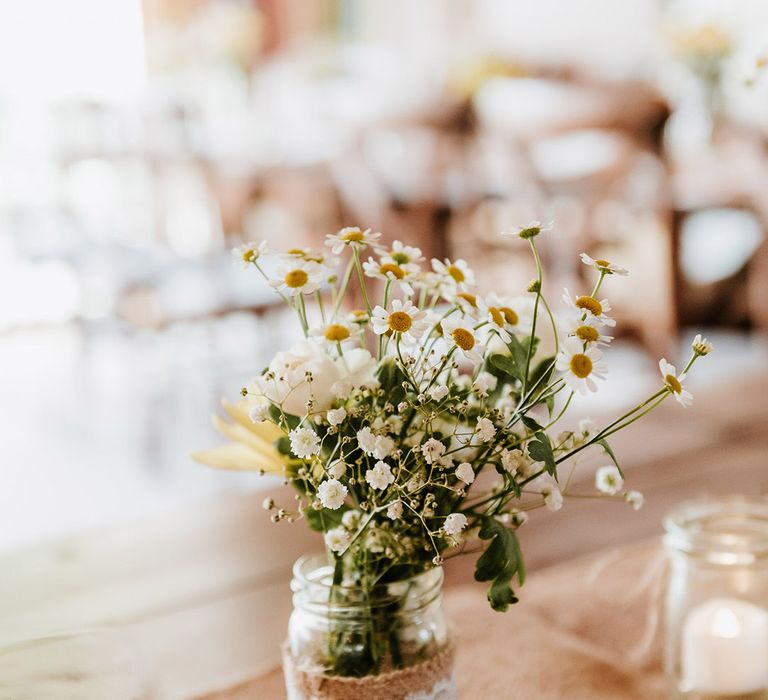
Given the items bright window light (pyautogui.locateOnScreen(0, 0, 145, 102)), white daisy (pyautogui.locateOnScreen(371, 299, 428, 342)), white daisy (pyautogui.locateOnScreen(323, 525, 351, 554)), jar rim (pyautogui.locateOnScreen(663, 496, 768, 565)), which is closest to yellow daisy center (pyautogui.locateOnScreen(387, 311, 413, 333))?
white daisy (pyautogui.locateOnScreen(371, 299, 428, 342))

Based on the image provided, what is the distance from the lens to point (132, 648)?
2.14ft

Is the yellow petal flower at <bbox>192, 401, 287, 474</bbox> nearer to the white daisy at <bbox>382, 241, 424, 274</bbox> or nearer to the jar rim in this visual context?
the white daisy at <bbox>382, 241, 424, 274</bbox>

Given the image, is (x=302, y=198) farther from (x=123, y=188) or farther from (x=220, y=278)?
(x=123, y=188)

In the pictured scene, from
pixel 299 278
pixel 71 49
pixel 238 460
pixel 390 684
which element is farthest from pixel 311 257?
pixel 71 49

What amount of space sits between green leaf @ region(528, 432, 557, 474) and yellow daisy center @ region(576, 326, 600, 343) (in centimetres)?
5

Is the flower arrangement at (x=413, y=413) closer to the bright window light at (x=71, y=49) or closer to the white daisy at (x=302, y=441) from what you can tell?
the white daisy at (x=302, y=441)

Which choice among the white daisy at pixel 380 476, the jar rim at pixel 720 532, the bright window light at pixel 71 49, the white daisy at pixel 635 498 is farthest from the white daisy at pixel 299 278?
the bright window light at pixel 71 49

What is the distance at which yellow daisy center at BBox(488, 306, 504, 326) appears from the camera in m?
0.48

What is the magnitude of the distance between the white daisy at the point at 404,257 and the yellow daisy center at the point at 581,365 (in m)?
0.12

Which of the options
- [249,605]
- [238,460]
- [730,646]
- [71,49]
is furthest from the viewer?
[71,49]

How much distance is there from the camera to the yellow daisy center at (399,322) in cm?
48

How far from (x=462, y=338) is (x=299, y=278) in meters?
0.10

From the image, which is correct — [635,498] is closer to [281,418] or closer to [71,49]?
[281,418]

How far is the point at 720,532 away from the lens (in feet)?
2.31
